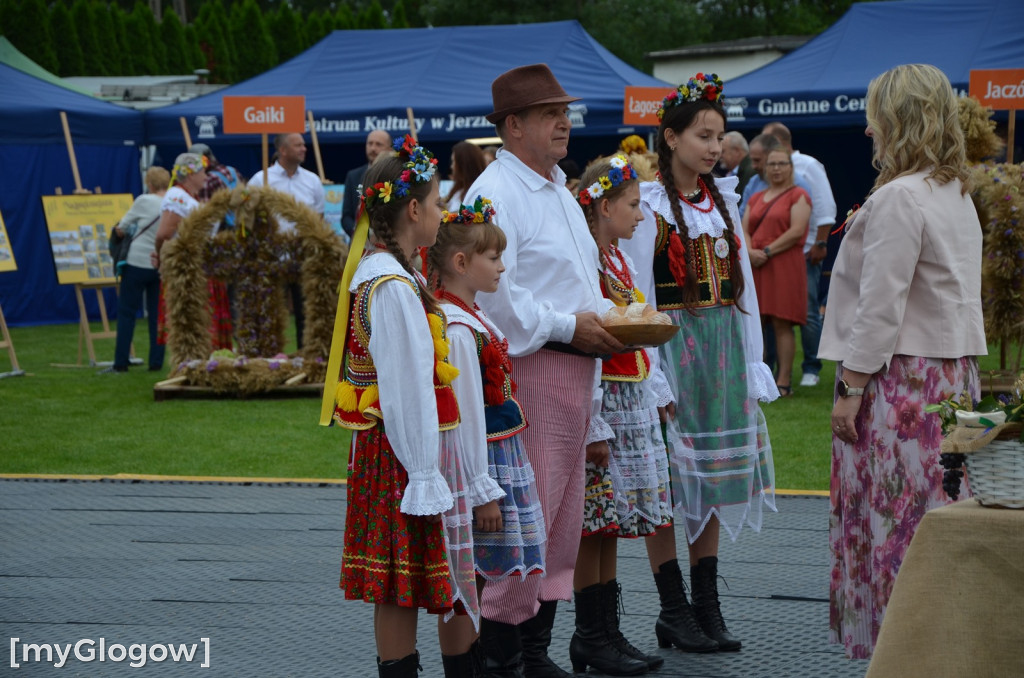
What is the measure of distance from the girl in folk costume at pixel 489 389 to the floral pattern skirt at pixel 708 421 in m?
0.85

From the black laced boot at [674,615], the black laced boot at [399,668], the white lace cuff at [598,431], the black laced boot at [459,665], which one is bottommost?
the black laced boot at [674,615]

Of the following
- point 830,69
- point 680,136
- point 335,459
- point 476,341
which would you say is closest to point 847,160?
point 830,69

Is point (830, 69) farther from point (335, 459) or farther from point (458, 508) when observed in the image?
point (458, 508)

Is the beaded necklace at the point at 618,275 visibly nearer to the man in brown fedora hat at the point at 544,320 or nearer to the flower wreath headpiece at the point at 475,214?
the man in brown fedora hat at the point at 544,320

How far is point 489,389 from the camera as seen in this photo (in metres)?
3.54

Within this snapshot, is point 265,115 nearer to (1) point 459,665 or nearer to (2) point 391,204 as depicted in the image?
(2) point 391,204

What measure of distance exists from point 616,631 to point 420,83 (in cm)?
1263

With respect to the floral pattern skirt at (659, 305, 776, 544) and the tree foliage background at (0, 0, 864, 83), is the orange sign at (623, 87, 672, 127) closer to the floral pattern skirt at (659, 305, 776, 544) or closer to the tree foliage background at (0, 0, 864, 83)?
the tree foliage background at (0, 0, 864, 83)

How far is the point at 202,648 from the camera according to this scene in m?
4.32

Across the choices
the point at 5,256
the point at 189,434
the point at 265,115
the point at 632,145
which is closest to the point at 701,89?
the point at 189,434

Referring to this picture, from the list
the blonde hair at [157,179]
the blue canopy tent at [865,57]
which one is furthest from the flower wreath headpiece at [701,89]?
the blue canopy tent at [865,57]

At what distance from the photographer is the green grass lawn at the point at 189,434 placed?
24.2 ft

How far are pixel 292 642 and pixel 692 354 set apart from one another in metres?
1.67

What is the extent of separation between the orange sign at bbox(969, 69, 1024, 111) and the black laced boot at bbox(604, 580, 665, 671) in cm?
641
